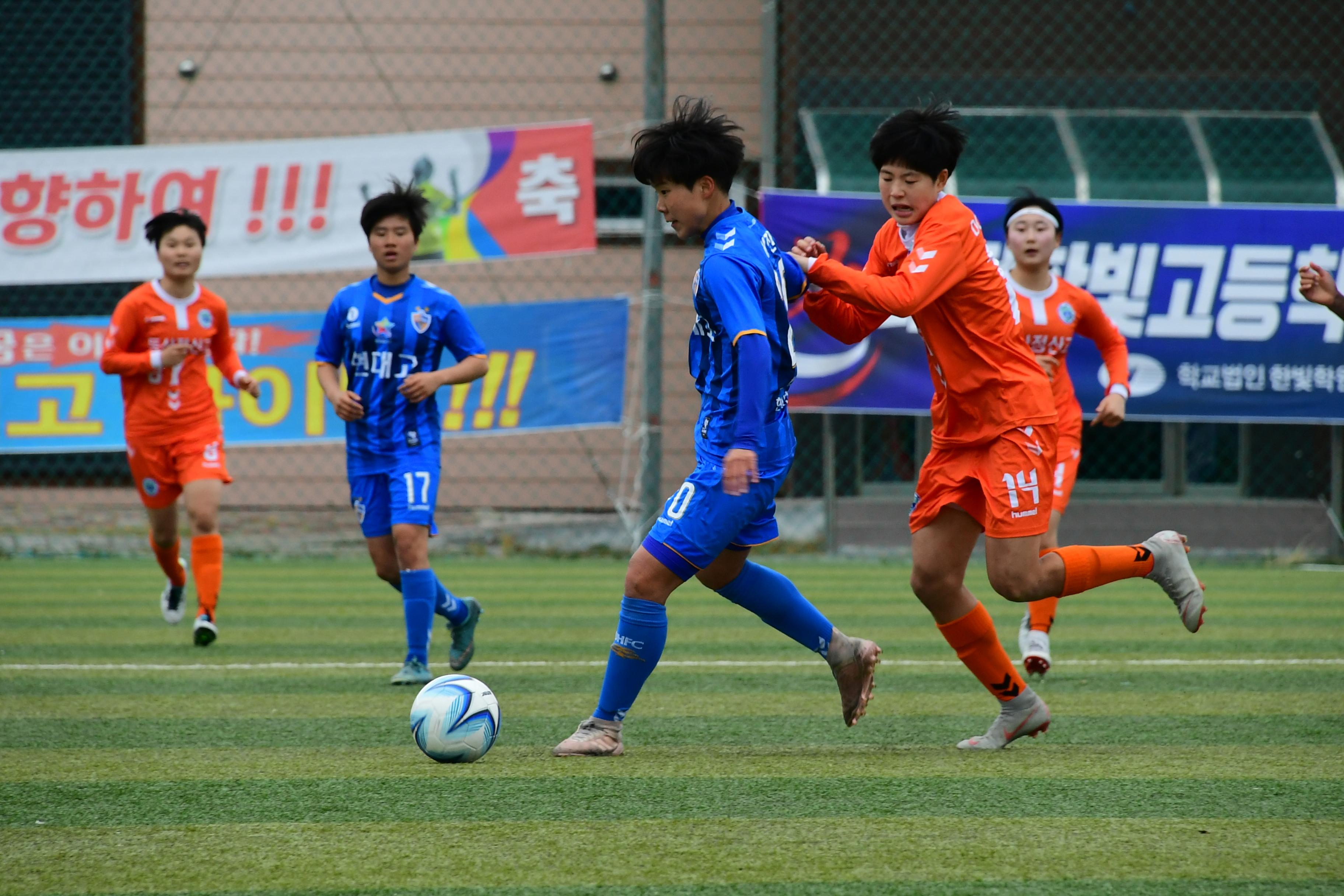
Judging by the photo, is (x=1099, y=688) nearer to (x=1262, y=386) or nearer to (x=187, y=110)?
(x=1262, y=386)

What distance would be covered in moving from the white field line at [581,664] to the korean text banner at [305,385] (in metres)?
5.32

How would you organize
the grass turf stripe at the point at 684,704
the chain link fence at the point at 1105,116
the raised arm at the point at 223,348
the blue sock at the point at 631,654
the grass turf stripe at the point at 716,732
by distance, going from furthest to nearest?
the chain link fence at the point at 1105,116, the raised arm at the point at 223,348, the grass turf stripe at the point at 684,704, the grass turf stripe at the point at 716,732, the blue sock at the point at 631,654

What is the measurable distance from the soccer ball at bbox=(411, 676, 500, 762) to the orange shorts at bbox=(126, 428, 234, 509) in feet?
12.5

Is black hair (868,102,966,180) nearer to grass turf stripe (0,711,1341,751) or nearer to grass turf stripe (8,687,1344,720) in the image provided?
grass turf stripe (0,711,1341,751)

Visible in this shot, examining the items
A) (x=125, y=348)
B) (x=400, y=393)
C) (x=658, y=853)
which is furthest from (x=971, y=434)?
(x=125, y=348)

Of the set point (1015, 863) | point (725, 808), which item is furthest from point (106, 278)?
point (1015, 863)

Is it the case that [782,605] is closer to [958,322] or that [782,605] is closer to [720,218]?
[958,322]

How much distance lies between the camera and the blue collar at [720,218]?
4465mm

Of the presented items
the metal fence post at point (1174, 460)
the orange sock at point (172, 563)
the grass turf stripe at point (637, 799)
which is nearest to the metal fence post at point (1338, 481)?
the metal fence post at point (1174, 460)

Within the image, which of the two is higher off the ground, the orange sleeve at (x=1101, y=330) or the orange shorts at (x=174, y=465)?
the orange sleeve at (x=1101, y=330)

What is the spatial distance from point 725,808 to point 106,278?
1024 centimetres

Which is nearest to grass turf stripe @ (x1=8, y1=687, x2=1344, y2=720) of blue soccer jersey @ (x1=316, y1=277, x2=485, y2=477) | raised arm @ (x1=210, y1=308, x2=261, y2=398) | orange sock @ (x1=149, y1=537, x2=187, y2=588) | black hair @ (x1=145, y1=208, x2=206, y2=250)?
blue soccer jersey @ (x1=316, y1=277, x2=485, y2=477)

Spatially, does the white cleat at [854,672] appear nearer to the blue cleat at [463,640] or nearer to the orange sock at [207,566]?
the blue cleat at [463,640]

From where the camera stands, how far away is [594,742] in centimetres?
443
